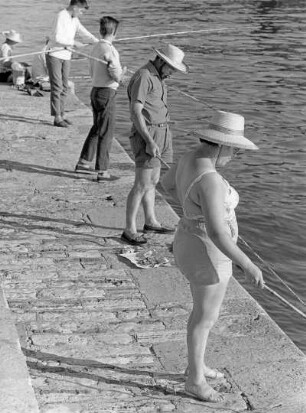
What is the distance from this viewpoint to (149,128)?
8680mm

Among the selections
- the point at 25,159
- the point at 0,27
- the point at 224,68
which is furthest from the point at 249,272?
the point at 0,27

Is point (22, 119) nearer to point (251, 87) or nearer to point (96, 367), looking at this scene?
point (251, 87)

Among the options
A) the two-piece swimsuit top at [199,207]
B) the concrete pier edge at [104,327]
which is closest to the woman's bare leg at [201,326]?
the concrete pier edge at [104,327]

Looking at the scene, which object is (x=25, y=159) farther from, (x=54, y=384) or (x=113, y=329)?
(x=54, y=384)

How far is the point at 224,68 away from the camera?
72.3ft

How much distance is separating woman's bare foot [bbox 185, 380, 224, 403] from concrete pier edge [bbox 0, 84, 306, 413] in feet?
0.15

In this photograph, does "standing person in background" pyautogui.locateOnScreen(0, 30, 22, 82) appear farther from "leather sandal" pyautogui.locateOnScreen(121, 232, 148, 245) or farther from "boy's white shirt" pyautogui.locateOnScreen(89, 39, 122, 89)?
Result: "leather sandal" pyautogui.locateOnScreen(121, 232, 148, 245)

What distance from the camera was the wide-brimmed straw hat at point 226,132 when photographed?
18.8ft

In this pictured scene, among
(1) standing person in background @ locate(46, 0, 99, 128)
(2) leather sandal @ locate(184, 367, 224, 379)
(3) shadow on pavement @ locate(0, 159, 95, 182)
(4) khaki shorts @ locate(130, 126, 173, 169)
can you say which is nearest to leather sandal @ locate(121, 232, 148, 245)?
(4) khaki shorts @ locate(130, 126, 173, 169)

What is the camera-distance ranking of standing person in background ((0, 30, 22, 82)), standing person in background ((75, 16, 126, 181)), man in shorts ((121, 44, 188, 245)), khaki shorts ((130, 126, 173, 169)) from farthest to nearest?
standing person in background ((0, 30, 22, 82)), standing person in background ((75, 16, 126, 181)), khaki shorts ((130, 126, 173, 169)), man in shorts ((121, 44, 188, 245))

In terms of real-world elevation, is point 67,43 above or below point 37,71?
above

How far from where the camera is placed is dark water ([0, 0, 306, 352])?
11.1 meters

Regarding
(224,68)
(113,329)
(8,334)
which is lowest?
(224,68)

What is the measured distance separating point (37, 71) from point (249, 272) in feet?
35.1
